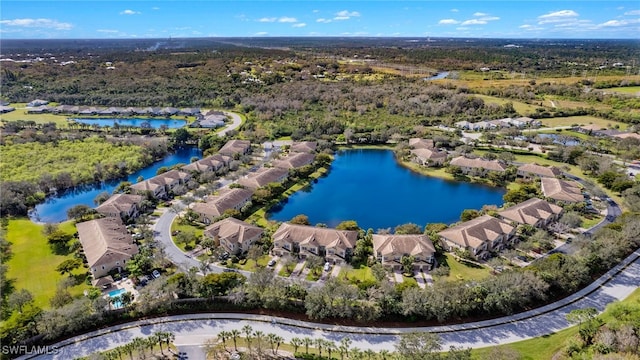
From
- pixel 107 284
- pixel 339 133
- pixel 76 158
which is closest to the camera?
pixel 107 284

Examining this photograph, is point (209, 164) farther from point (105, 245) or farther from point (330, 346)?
point (330, 346)

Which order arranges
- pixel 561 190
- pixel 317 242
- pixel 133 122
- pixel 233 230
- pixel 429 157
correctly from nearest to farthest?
pixel 317 242 < pixel 233 230 < pixel 561 190 < pixel 429 157 < pixel 133 122

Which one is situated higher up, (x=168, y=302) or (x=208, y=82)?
(x=208, y=82)

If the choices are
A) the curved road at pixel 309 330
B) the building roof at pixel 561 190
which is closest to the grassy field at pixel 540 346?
the curved road at pixel 309 330

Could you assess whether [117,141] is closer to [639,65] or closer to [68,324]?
[68,324]

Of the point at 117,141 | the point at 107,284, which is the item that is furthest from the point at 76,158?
the point at 107,284

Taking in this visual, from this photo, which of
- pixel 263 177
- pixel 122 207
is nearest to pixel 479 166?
pixel 263 177
